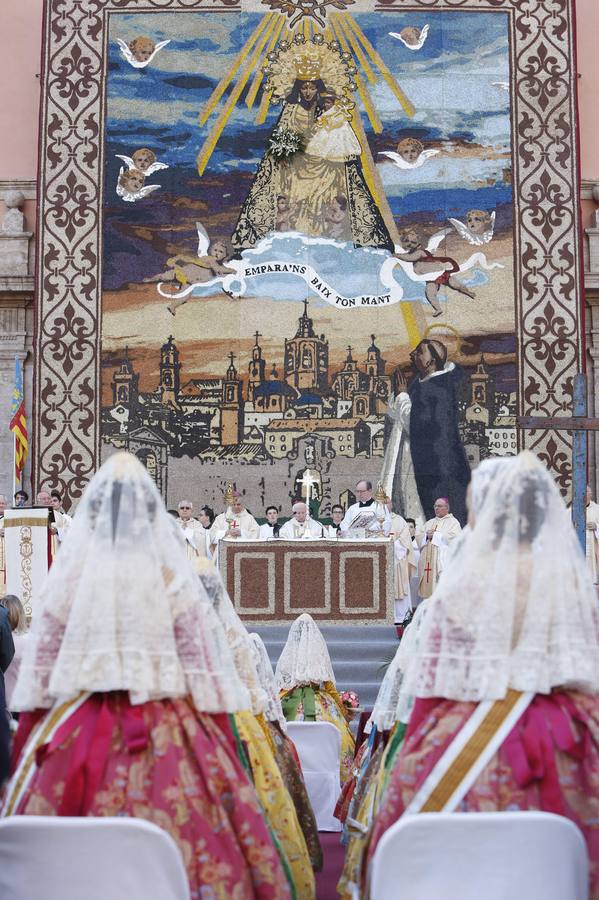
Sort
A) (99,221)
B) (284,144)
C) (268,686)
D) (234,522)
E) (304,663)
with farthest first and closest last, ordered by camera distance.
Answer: (284,144) < (99,221) < (234,522) < (304,663) < (268,686)

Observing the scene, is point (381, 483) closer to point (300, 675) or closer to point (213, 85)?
point (213, 85)

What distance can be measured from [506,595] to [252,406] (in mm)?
12994

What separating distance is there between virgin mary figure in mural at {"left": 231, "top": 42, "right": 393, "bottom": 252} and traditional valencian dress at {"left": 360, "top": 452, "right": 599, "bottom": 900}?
13.5 metres

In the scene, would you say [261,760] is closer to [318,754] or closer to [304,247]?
[318,754]

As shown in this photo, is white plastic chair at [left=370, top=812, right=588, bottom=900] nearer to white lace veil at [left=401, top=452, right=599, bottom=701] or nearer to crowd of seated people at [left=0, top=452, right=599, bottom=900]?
crowd of seated people at [left=0, top=452, right=599, bottom=900]

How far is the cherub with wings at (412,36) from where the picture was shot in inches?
681

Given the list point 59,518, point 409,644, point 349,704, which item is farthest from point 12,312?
point 409,644

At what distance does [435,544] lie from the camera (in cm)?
1455

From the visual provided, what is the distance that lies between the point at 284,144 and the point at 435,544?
598 centimetres

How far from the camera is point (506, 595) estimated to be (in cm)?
368

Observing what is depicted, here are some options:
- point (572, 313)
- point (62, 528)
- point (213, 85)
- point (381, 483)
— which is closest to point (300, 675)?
point (62, 528)

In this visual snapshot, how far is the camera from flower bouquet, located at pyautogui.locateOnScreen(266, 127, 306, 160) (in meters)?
17.0

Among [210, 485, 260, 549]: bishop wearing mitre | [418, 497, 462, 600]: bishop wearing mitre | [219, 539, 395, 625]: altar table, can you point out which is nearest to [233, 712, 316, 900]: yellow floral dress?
[219, 539, 395, 625]: altar table

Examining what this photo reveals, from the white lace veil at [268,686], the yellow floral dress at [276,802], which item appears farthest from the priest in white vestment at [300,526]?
the yellow floral dress at [276,802]
